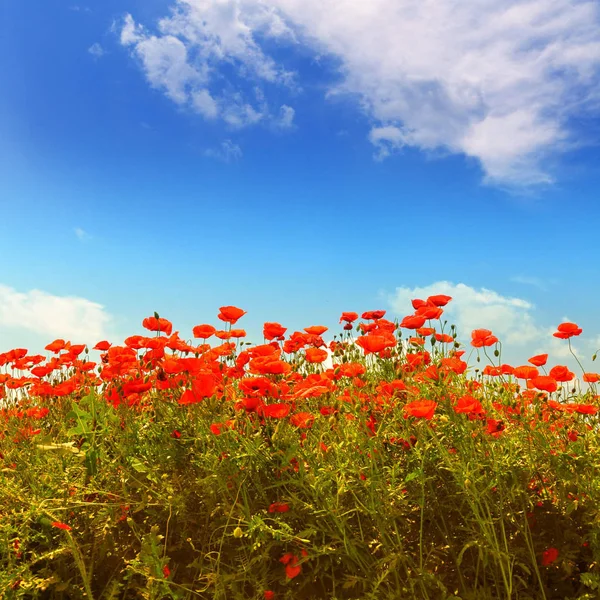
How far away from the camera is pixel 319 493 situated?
279 centimetres

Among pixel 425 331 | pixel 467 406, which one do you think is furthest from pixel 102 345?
pixel 467 406

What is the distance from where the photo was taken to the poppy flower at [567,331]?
3.88 metres

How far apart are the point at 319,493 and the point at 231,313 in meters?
1.48

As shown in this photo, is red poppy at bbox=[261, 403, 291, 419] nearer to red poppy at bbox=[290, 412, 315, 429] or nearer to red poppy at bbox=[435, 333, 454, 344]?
red poppy at bbox=[290, 412, 315, 429]

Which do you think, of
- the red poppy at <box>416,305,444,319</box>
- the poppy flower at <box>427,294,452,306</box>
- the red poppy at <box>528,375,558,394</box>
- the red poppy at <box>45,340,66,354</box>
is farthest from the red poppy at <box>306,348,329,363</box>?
the red poppy at <box>45,340,66,354</box>

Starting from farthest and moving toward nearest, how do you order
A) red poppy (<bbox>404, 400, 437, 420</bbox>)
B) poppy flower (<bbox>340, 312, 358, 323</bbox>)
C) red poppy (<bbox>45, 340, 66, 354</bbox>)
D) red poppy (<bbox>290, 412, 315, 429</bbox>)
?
red poppy (<bbox>45, 340, 66, 354</bbox>) < poppy flower (<bbox>340, 312, 358, 323</bbox>) < red poppy (<bbox>290, 412, 315, 429</bbox>) < red poppy (<bbox>404, 400, 437, 420</bbox>)

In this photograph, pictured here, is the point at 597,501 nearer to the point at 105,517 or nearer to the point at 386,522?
the point at 386,522

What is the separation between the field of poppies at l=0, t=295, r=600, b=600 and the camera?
2.78 m

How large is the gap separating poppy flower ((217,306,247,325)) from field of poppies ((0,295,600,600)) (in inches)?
13.8

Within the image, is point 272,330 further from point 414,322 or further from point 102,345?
point 102,345

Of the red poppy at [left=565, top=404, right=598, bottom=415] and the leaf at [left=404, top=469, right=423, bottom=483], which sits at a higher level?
the red poppy at [left=565, top=404, right=598, bottom=415]

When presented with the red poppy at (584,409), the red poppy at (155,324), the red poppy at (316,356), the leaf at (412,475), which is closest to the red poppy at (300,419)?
the red poppy at (316,356)

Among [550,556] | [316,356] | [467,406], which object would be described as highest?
[316,356]

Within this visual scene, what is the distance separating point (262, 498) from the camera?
120 inches
